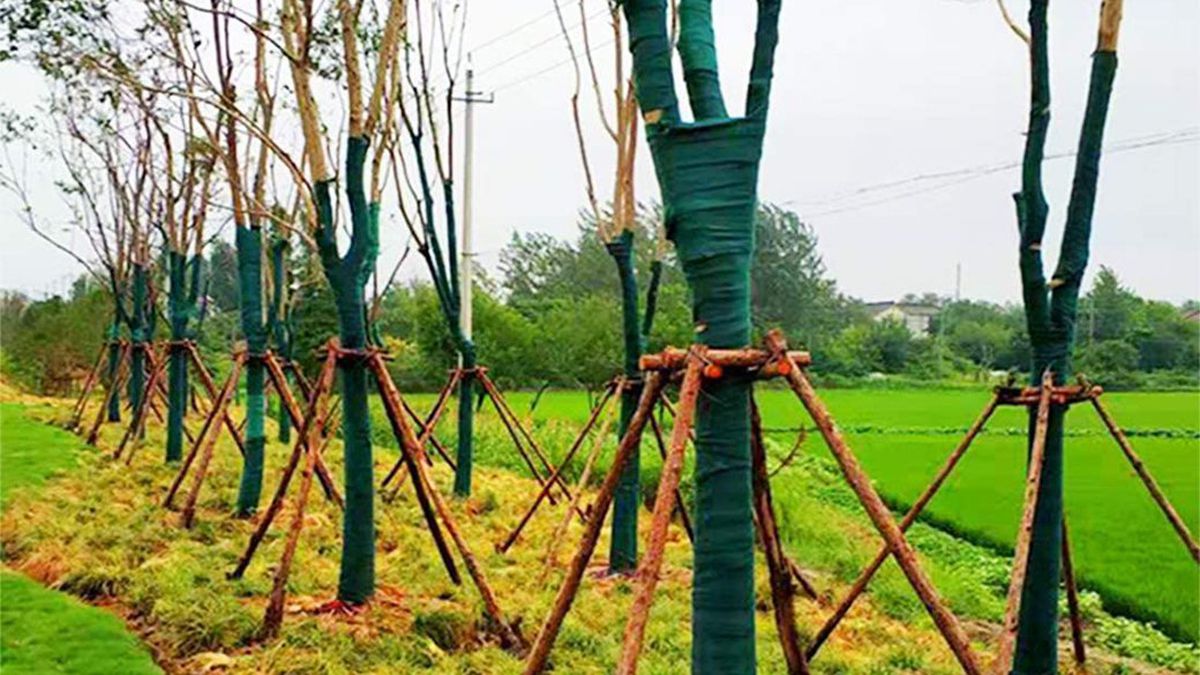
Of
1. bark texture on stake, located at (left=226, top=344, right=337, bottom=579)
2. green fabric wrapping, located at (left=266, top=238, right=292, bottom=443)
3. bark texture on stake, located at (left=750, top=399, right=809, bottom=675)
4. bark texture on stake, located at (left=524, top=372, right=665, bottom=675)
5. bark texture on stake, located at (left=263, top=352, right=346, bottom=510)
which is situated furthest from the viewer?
green fabric wrapping, located at (left=266, top=238, right=292, bottom=443)

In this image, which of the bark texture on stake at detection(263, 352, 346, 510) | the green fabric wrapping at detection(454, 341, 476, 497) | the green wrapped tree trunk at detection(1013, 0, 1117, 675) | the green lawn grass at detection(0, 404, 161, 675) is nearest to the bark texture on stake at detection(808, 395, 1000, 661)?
the green wrapped tree trunk at detection(1013, 0, 1117, 675)

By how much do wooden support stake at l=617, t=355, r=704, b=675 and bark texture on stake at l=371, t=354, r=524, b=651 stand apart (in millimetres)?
2043

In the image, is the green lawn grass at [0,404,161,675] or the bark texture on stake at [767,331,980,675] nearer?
the bark texture on stake at [767,331,980,675]

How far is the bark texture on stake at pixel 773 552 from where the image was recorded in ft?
10.2

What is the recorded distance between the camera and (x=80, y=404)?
46.1 ft

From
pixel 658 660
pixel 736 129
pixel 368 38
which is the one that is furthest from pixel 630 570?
pixel 368 38

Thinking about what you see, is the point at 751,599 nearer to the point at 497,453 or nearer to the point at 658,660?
the point at 658,660

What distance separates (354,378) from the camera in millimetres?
5336

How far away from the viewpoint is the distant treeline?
18.7 metres

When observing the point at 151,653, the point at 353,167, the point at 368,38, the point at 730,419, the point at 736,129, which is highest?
the point at 368,38

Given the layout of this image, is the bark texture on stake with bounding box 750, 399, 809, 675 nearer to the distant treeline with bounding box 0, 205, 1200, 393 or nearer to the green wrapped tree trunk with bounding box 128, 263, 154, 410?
Answer: the green wrapped tree trunk with bounding box 128, 263, 154, 410

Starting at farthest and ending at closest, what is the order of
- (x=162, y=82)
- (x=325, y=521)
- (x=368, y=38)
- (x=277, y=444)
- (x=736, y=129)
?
(x=277, y=444)
(x=162, y=82)
(x=368, y=38)
(x=325, y=521)
(x=736, y=129)

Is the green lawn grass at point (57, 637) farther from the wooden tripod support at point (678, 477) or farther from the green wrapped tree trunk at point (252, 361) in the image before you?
the wooden tripod support at point (678, 477)

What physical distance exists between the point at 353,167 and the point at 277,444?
7.93 meters
